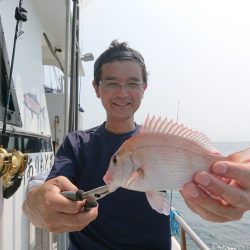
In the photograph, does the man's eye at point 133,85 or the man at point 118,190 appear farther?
the man's eye at point 133,85

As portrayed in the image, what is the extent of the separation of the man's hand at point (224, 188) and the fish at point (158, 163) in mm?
46

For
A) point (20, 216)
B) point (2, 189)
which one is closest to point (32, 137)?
point (20, 216)

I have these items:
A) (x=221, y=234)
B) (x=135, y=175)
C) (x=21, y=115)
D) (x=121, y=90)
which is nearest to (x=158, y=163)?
(x=135, y=175)

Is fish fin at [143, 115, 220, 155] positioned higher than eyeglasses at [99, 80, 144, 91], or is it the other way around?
eyeglasses at [99, 80, 144, 91]

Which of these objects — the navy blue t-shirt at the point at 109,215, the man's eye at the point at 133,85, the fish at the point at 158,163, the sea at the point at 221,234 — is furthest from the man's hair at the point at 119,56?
the sea at the point at 221,234

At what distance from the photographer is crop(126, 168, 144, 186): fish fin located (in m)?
1.41

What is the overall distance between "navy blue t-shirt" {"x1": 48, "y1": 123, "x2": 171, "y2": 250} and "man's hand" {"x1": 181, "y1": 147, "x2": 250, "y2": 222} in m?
0.51

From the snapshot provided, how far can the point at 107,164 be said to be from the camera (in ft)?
6.43

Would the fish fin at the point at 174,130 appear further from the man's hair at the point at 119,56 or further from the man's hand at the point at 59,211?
the man's hair at the point at 119,56

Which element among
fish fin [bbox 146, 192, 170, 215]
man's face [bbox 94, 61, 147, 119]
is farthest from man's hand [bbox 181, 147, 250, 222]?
man's face [bbox 94, 61, 147, 119]

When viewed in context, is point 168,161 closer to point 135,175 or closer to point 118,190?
point 135,175

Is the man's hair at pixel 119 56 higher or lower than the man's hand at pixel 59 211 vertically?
higher

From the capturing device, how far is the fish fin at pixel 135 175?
1405 mm

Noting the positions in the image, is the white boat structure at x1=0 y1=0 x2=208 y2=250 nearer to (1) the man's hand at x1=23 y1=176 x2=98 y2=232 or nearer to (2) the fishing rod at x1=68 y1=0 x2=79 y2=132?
(2) the fishing rod at x1=68 y1=0 x2=79 y2=132
